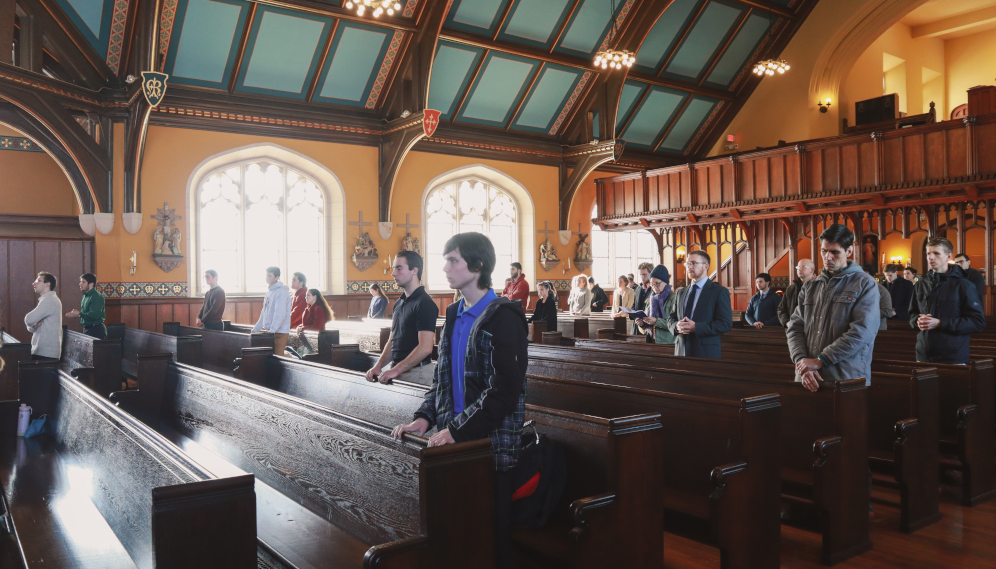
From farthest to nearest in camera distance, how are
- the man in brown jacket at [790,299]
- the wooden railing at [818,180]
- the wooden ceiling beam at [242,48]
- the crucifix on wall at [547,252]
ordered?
the crucifix on wall at [547,252], the wooden ceiling beam at [242,48], the wooden railing at [818,180], the man in brown jacket at [790,299]

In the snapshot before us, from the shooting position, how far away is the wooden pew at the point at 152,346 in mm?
5888

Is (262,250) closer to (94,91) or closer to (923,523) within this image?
(94,91)

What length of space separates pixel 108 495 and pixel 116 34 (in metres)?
9.23

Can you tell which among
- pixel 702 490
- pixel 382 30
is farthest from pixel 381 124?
pixel 702 490

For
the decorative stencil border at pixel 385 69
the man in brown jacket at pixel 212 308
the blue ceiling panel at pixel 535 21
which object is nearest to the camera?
the man in brown jacket at pixel 212 308

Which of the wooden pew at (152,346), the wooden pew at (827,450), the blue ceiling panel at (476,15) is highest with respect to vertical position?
the blue ceiling panel at (476,15)

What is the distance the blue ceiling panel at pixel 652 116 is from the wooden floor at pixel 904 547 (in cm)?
1244

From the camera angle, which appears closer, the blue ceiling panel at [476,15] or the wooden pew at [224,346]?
the wooden pew at [224,346]

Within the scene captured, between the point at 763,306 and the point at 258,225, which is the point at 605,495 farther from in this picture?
the point at 258,225

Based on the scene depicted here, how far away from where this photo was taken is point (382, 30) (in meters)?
11.4

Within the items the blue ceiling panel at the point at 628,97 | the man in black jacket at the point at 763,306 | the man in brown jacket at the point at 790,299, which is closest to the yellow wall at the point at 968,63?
the blue ceiling panel at the point at 628,97

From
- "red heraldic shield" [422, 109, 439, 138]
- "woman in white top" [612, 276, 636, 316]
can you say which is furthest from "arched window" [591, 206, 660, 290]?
"red heraldic shield" [422, 109, 439, 138]

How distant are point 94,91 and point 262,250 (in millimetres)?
3547

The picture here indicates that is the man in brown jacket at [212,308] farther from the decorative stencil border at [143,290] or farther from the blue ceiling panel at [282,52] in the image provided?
the blue ceiling panel at [282,52]
